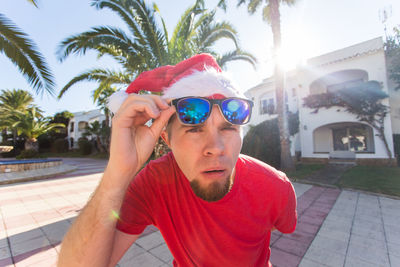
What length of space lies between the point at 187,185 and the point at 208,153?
0.31 meters

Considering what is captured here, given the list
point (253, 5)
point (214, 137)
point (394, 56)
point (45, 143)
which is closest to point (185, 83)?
point (214, 137)

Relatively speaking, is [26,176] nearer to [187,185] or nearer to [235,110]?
[187,185]

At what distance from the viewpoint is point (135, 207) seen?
1.10m

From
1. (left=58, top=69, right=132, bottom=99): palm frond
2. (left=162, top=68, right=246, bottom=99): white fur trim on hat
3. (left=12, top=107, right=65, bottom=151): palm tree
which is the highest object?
(left=58, top=69, right=132, bottom=99): palm frond

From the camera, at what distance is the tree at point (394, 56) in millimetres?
10961

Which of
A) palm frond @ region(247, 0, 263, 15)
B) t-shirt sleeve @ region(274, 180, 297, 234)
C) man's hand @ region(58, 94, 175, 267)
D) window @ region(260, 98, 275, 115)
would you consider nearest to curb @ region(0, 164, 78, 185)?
man's hand @ region(58, 94, 175, 267)

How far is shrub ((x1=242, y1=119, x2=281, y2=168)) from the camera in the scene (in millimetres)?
9633

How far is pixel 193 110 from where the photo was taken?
1093mm

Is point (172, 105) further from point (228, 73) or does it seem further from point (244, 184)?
point (244, 184)

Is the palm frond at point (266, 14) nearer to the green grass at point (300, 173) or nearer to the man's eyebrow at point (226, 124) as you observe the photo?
the green grass at point (300, 173)

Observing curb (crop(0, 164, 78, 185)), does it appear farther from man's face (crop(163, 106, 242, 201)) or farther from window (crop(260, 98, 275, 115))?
window (crop(260, 98, 275, 115))

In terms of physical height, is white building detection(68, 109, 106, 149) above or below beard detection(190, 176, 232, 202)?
above

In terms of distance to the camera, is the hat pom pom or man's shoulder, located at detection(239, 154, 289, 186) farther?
man's shoulder, located at detection(239, 154, 289, 186)

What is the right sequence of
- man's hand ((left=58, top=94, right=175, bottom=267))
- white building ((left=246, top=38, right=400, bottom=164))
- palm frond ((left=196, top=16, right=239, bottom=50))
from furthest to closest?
white building ((left=246, top=38, right=400, bottom=164))
palm frond ((left=196, top=16, right=239, bottom=50))
man's hand ((left=58, top=94, right=175, bottom=267))
